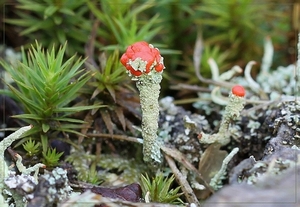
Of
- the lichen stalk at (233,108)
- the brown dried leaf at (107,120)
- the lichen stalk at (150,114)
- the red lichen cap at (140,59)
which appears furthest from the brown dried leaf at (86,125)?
the lichen stalk at (233,108)

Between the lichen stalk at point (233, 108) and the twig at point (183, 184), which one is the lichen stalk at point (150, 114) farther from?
the lichen stalk at point (233, 108)

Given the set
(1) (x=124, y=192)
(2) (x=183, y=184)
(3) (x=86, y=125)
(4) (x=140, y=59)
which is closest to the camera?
(4) (x=140, y=59)

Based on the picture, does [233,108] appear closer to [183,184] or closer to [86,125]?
[183,184]

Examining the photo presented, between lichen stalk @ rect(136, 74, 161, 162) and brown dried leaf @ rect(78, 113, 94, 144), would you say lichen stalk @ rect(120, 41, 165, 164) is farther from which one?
brown dried leaf @ rect(78, 113, 94, 144)

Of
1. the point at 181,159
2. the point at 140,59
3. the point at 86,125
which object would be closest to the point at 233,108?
the point at 181,159

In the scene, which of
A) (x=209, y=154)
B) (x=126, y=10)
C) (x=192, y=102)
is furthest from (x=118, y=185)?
(x=126, y=10)

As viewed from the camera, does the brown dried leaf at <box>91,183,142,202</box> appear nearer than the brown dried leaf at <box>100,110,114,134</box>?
Yes

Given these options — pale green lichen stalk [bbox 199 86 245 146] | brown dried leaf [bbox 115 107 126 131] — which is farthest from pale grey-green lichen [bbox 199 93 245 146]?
brown dried leaf [bbox 115 107 126 131]

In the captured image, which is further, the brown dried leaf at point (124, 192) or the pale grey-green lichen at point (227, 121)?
the pale grey-green lichen at point (227, 121)
